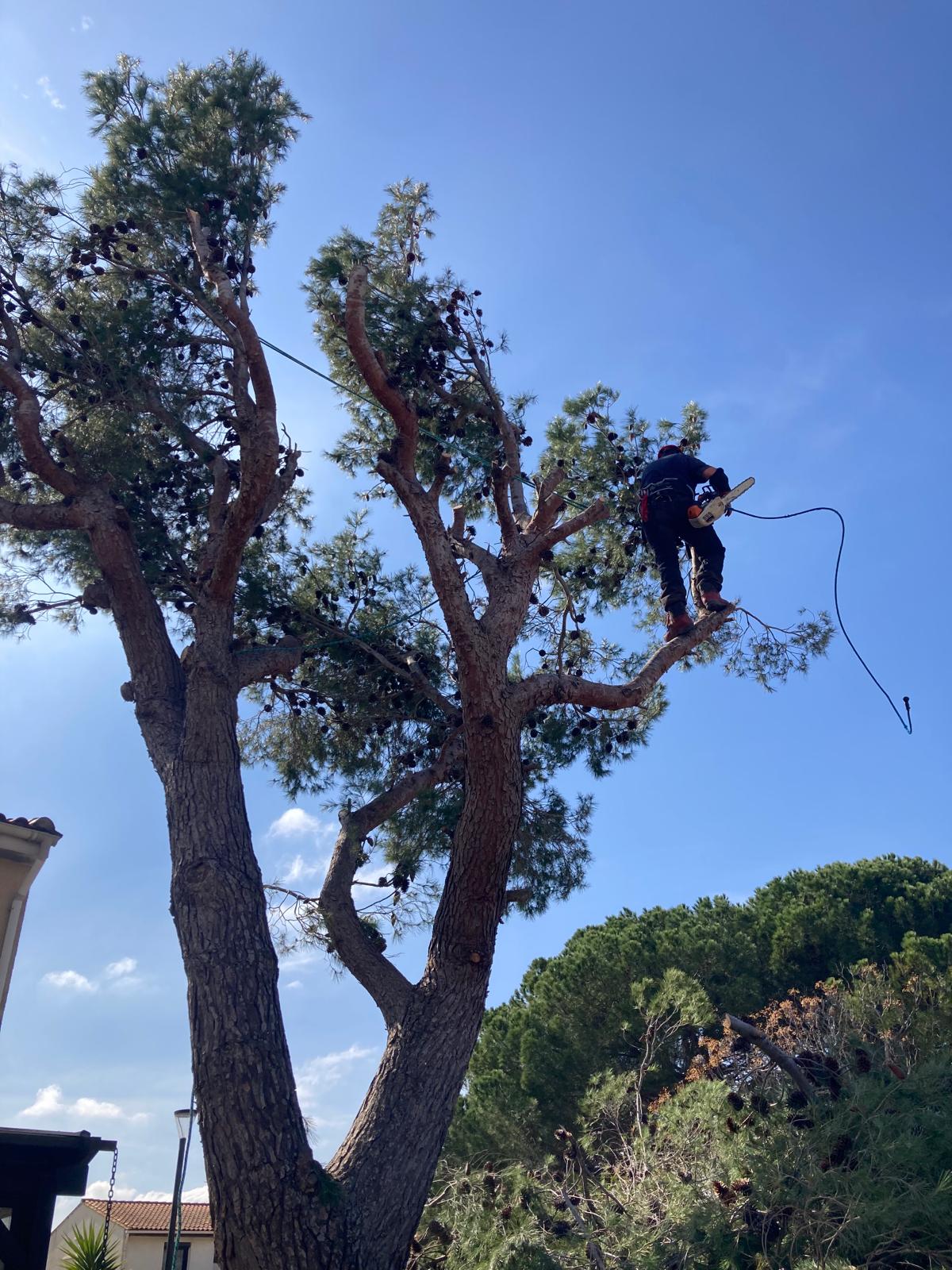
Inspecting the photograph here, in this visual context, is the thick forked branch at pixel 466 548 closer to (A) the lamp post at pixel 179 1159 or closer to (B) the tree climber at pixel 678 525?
(B) the tree climber at pixel 678 525

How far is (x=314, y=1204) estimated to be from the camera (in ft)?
12.0

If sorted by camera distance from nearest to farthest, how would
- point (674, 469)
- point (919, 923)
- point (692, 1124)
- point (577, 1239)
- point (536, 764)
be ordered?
point (577, 1239) < point (692, 1124) < point (674, 469) < point (536, 764) < point (919, 923)

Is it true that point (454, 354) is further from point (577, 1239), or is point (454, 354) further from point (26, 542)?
point (577, 1239)

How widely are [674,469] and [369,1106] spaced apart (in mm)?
3756

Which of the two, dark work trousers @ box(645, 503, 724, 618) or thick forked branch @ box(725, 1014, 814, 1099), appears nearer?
thick forked branch @ box(725, 1014, 814, 1099)

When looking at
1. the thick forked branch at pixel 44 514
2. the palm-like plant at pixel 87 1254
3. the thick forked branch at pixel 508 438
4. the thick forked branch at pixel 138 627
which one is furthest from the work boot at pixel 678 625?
the palm-like plant at pixel 87 1254

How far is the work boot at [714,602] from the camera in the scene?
580 centimetres

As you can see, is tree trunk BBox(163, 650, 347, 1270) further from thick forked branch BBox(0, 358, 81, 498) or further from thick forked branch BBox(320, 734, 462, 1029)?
thick forked branch BBox(0, 358, 81, 498)

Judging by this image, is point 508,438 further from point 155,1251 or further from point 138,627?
point 155,1251

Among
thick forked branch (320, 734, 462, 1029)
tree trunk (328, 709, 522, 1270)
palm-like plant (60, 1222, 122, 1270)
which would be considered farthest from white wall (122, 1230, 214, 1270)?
tree trunk (328, 709, 522, 1270)

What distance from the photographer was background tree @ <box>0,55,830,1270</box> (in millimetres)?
4316

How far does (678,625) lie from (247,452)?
7.96 ft

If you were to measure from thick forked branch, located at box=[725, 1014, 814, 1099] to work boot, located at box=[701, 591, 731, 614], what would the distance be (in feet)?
6.92

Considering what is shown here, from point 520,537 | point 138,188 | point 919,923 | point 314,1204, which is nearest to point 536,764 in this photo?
point 520,537
